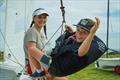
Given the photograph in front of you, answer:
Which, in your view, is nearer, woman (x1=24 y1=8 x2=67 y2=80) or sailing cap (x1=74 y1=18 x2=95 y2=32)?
sailing cap (x1=74 y1=18 x2=95 y2=32)

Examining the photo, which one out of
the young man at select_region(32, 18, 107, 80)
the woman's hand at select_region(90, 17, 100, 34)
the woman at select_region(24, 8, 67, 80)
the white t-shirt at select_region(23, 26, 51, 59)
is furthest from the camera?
the white t-shirt at select_region(23, 26, 51, 59)

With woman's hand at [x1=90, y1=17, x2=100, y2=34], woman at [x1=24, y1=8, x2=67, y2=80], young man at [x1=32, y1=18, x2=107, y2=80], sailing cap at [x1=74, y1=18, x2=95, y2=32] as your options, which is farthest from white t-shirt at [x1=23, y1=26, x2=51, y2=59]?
woman's hand at [x1=90, y1=17, x2=100, y2=34]

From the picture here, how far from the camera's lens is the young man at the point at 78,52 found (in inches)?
176

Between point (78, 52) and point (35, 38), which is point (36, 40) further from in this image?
point (78, 52)

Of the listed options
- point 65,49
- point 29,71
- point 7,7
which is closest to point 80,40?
point 65,49

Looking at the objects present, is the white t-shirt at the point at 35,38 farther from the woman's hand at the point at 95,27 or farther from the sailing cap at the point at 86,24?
the woman's hand at the point at 95,27

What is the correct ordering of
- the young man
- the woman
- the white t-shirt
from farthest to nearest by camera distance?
the white t-shirt < the woman < the young man

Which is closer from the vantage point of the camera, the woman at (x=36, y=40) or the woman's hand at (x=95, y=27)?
the woman's hand at (x=95, y=27)

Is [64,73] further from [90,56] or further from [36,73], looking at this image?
[36,73]

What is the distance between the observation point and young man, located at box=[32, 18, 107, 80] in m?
4.48

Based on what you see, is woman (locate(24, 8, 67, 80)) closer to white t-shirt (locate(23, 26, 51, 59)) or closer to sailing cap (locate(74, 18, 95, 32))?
white t-shirt (locate(23, 26, 51, 59))

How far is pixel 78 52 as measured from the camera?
4.45 m

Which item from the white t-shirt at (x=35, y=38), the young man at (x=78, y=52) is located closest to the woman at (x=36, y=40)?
the white t-shirt at (x=35, y=38)

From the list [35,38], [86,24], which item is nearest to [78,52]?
[86,24]
